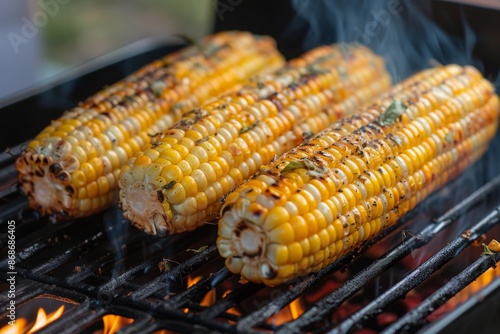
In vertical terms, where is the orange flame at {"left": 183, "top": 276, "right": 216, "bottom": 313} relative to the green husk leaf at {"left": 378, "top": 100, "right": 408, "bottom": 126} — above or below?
below

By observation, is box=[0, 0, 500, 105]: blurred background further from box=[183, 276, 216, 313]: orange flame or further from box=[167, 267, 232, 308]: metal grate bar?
box=[167, 267, 232, 308]: metal grate bar

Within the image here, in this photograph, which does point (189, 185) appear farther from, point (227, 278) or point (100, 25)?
point (100, 25)

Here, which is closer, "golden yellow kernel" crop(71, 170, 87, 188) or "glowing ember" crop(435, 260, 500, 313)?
"glowing ember" crop(435, 260, 500, 313)

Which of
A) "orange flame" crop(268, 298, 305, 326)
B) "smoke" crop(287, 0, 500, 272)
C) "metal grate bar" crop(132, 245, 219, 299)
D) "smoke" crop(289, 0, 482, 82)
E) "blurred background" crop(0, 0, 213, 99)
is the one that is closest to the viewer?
"metal grate bar" crop(132, 245, 219, 299)

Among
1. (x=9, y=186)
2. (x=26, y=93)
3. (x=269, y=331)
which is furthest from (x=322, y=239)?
(x=26, y=93)

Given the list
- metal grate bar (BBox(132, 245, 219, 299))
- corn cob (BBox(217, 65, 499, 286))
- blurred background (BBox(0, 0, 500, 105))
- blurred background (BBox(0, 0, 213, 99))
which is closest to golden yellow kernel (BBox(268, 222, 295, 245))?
corn cob (BBox(217, 65, 499, 286))

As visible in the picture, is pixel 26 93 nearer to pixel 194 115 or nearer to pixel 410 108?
pixel 194 115

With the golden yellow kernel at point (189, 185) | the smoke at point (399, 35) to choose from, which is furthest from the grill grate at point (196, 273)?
the smoke at point (399, 35)

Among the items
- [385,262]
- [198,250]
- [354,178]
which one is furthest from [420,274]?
[198,250]
